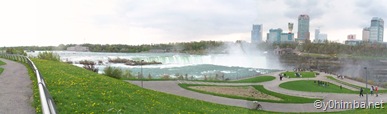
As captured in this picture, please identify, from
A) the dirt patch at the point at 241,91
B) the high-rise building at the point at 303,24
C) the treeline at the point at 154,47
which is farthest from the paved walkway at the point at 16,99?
the treeline at the point at 154,47

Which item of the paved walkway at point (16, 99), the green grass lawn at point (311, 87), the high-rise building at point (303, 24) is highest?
the high-rise building at point (303, 24)

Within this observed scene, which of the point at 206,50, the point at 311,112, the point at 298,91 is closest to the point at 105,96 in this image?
the point at 311,112

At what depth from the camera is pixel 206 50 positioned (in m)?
140

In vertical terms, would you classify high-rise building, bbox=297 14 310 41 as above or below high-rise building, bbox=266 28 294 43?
above

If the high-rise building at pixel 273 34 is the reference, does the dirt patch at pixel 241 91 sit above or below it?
below

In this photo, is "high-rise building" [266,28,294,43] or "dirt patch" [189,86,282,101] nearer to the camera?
"high-rise building" [266,28,294,43]

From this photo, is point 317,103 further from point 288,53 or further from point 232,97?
point 288,53

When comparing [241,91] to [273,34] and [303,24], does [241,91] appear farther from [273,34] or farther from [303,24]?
[273,34]

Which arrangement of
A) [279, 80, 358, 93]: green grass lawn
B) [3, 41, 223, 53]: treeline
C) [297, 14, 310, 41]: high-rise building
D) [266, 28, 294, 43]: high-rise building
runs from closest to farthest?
1. [266, 28, 294, 43]: high-rise building
2. [297, 14, 310, 41]: high-rise building
3. [279, 80, 358, 93]: green grass lawn
4. [3, 41, 223, 53]: treeline

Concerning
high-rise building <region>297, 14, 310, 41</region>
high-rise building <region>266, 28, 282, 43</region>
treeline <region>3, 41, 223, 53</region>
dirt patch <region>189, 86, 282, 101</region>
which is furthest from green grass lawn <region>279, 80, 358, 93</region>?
treeline <region>3, 41, 223, 53</region>

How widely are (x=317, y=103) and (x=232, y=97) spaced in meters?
5.74

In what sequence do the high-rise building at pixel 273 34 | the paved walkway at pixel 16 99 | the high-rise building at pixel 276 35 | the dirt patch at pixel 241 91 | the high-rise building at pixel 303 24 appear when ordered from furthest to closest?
the dirt patch at pixel 241 91
the high-rise building at pixel 303 24
the high-rise building at pixel 276 35
the high-rise building at pixel 273 34
the paved walkway at pixel 16 99

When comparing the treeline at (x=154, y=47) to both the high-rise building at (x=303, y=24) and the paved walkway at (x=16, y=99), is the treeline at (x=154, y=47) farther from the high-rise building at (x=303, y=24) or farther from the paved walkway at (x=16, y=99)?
the paved walkway at (x=16, y=99)

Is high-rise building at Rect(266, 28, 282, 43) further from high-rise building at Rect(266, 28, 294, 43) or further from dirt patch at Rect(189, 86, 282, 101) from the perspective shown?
dirt patch at Rect(189, 86, 282, 101)
